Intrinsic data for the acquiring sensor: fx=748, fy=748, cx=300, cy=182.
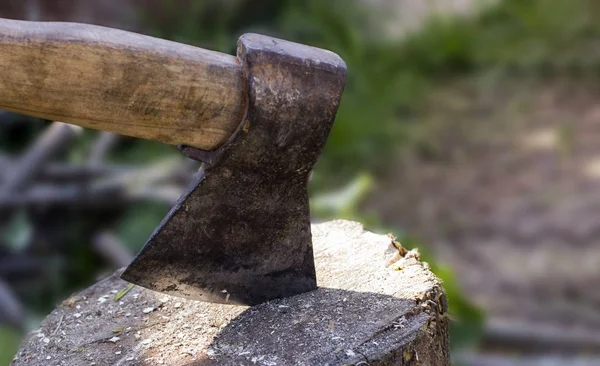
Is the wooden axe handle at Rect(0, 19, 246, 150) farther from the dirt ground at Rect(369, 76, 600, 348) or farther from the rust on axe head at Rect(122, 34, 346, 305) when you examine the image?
the dirt ground at Rect(369, 76, 600, 348)

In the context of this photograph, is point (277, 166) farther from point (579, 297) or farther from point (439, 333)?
point (579, 297)

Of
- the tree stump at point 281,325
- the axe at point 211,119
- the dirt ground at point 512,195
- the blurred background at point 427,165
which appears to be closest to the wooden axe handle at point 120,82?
the axe at point 211,119

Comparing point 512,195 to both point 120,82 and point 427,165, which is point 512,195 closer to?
point 427,165

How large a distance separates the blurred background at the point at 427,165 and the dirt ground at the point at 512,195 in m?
0.01

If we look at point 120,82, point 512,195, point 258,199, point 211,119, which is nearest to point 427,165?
point 512,195

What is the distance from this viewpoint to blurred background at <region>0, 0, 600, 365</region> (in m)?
3.34

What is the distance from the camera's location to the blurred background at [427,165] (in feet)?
10.9

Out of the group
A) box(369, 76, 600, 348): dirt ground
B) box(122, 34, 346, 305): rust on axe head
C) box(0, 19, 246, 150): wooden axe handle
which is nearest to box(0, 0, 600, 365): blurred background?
box(369, 76, 600, 348): dirt ground

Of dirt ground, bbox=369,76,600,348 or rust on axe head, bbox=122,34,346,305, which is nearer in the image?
rust on axe head, bbox=122,34,346,305

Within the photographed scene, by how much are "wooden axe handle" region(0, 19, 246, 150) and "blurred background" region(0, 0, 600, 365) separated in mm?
1306

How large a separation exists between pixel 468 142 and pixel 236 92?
397 centimetres

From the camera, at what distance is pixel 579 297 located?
12.1 feet

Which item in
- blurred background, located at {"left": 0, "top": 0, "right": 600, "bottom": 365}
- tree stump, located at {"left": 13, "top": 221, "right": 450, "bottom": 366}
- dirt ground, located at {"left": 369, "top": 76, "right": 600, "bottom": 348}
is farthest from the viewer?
dirt ground, located at {"left": 369, "top": 76, "right": 600, "bottom": 348}

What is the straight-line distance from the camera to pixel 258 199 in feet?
4.89
